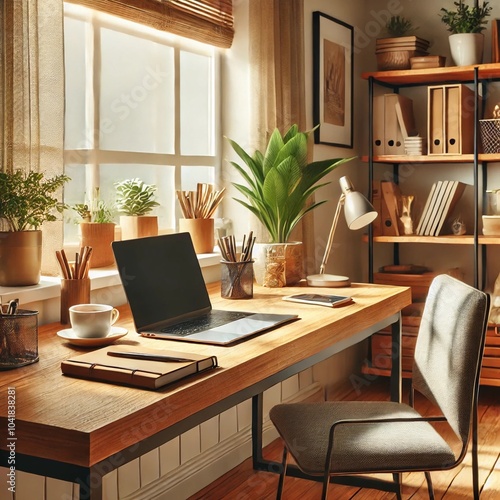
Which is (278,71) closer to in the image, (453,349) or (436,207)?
(436,207)

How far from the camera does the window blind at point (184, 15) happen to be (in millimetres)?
2551

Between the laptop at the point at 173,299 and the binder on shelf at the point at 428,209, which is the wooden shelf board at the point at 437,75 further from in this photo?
the laptop at the point at 173,299

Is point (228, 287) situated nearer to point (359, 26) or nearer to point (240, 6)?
point (240, 6)

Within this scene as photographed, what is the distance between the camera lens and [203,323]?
2.12 meters

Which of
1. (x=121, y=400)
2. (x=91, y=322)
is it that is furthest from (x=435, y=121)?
(x=121, y=400)

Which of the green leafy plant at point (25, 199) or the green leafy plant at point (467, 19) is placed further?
the green leafy plant at point (467, 19)

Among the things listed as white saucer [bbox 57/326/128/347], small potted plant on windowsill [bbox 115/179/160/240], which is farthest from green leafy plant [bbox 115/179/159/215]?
white saucer [bbox 57/326/128/347]

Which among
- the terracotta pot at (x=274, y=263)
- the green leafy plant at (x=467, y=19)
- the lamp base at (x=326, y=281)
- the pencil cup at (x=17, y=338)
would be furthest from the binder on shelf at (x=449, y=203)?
the pencil cup at (x=17, y=338)

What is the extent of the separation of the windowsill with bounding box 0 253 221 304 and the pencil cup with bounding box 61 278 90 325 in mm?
48

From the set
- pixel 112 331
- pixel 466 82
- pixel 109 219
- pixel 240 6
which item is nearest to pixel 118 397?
pixel 112 331

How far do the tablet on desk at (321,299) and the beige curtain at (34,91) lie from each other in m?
0.80

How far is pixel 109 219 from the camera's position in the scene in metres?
2.63

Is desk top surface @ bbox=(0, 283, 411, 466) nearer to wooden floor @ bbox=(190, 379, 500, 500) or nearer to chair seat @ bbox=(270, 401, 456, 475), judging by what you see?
chair seat @ bbox=(270, 401, 456, 475)

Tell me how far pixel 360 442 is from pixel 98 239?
111 cm
